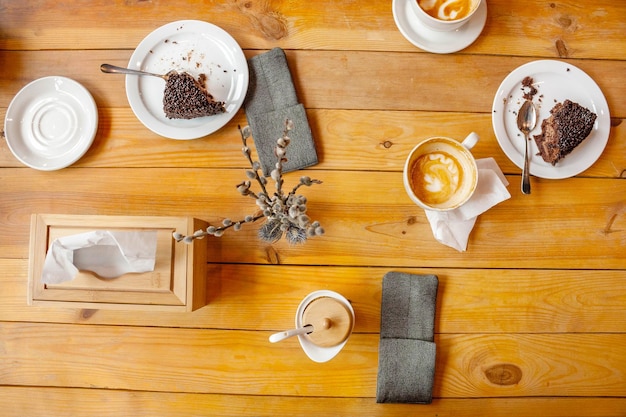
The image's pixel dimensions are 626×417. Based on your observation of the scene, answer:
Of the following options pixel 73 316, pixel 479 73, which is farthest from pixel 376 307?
pixel 73 316

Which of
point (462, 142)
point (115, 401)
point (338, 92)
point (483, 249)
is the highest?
point (338, 92)

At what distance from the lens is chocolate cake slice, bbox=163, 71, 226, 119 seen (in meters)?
1.15

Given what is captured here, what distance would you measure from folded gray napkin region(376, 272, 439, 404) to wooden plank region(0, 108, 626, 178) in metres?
0.31

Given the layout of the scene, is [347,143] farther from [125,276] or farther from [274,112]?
→ [125,276]

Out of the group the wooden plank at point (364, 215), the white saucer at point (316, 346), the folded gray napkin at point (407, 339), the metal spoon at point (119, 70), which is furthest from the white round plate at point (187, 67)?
the folded gray napkin at point (407, 339)

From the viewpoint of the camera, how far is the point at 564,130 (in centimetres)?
115

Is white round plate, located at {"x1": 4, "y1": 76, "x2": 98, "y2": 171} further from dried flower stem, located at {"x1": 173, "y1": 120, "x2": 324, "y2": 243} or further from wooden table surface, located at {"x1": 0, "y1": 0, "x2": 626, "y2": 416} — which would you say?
dried flower stem, located at {"x1": 173, "y1": 120, "x2": 324, "y2": 243}

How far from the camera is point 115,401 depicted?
1.22 m

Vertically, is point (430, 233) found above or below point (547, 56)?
below

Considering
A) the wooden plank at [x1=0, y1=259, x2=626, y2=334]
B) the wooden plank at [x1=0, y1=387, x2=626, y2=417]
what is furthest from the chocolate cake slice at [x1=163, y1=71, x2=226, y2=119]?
the wooden plank at [x1=0, y1=387, x2=626, y2=417]

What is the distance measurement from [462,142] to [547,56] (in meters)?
0.36

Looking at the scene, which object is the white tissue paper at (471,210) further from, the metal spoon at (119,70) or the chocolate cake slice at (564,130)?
the metal spoon at (119,70)

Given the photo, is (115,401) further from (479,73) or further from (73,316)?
(479,73)

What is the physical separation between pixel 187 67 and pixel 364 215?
23.9 inches
